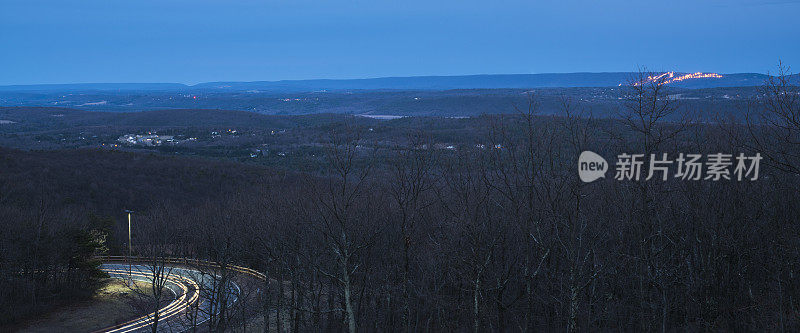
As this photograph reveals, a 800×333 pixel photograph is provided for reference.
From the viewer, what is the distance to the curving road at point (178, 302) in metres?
24.4

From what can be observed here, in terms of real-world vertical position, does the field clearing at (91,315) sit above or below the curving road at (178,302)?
below

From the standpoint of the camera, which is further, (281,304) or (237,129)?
(237,129)

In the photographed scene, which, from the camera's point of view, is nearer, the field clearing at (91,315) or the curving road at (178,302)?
the curving road at (178,302)

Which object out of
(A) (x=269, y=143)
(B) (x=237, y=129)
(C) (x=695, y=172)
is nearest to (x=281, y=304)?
(C) (x=695, y=172)

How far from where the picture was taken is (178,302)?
28.1 metres

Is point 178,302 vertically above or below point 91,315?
above

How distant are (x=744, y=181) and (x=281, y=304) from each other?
18.0 meters

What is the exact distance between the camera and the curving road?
24.4 metres

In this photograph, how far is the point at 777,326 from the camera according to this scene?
15.2m

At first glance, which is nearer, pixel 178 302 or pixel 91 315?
pixel 91 315

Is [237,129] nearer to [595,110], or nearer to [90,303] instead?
[595,110]

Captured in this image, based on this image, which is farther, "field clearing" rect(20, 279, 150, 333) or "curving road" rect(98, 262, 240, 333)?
"field clearing" rect(20, 279, 150, 333)

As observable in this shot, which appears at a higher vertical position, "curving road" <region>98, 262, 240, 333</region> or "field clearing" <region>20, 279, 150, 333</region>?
"curving road" <region>98, 262, 240, 333</region>

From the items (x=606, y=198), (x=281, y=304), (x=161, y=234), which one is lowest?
(x=281, y=304)
